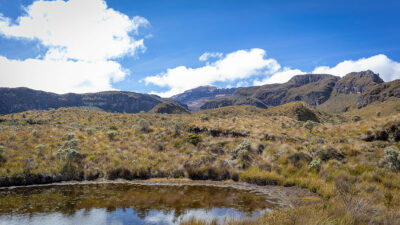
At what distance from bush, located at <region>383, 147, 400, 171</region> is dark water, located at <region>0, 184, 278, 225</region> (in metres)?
8.53

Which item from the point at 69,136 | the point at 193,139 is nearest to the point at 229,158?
the point at 193,139

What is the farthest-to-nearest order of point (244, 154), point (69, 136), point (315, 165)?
1. point (69, 136)
2. point (244, 154)
3. point (315, 165)

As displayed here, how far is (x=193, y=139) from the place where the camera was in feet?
79.1

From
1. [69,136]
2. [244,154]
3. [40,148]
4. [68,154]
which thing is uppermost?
[69,136]

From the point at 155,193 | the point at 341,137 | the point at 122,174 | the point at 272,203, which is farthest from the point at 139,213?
the point at 341,137

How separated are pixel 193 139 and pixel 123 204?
12.9 meters

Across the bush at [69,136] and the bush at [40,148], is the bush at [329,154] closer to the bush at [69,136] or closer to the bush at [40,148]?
the bush at [40,148]

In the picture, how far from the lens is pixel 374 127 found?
64.5 feet

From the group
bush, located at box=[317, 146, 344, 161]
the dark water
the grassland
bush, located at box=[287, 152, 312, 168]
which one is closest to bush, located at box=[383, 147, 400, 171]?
the grassland

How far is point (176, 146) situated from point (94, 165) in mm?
8077

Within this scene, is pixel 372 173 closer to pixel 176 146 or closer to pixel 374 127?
pixel 374 127

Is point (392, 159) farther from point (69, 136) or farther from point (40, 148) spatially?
point (69, 136)

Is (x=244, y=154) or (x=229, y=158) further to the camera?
(x=229, y=158)

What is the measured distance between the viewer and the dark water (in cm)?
971
